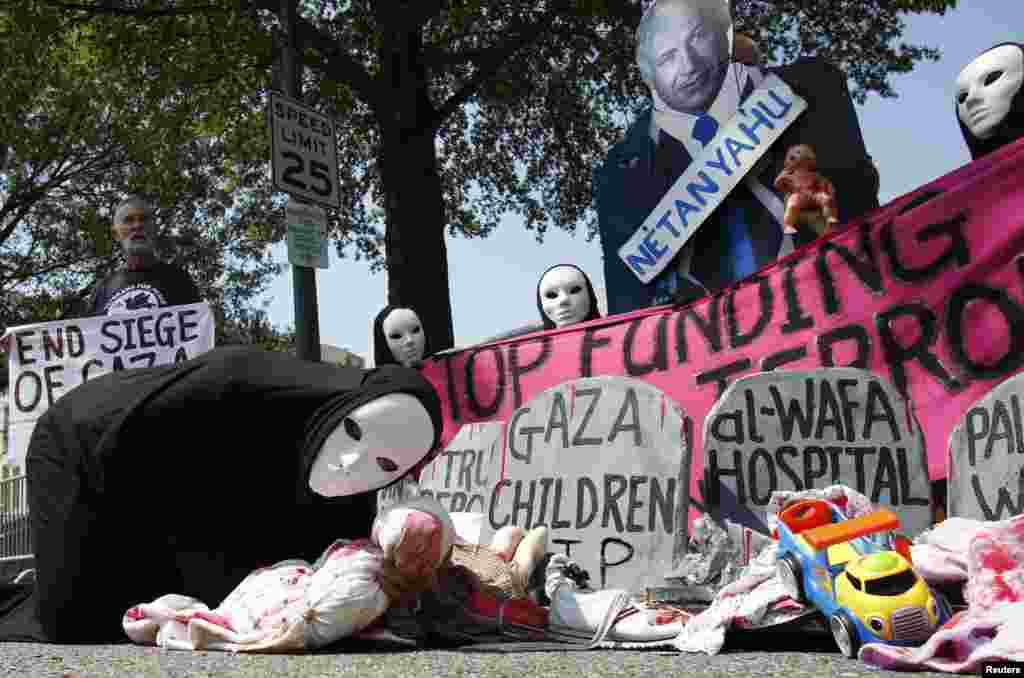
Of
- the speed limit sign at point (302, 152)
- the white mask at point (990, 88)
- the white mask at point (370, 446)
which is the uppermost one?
the speed limit sign at point (302, 152)

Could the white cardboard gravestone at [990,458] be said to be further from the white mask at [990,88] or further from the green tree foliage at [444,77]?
the green tree foliage at [444,77]

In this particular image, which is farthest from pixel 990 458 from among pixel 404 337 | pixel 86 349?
pixel 86 349

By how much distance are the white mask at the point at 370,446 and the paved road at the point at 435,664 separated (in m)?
0.54

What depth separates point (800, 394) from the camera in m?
4.69

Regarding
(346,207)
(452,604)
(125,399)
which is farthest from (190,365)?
(346,207)

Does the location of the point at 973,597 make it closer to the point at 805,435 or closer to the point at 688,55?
the point at 805,435

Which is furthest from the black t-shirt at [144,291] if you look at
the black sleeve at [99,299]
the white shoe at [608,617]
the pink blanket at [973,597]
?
the pink blanket at [973,597]

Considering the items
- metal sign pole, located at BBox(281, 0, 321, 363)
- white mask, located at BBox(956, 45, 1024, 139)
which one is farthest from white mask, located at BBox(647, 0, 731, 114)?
metal sign pole, located at BBox(281, 0, 321, 363)

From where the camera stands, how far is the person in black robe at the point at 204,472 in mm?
3617

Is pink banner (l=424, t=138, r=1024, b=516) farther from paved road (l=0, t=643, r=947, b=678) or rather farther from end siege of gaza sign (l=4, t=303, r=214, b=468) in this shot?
end siege of gaza sign (l=4, t=303, r=214, b=468)

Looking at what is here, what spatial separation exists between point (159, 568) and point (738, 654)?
6.49 feet

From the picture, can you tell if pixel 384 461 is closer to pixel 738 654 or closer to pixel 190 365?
pixel 190 365

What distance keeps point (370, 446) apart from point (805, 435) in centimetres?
197

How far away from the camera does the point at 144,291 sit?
672 cm
